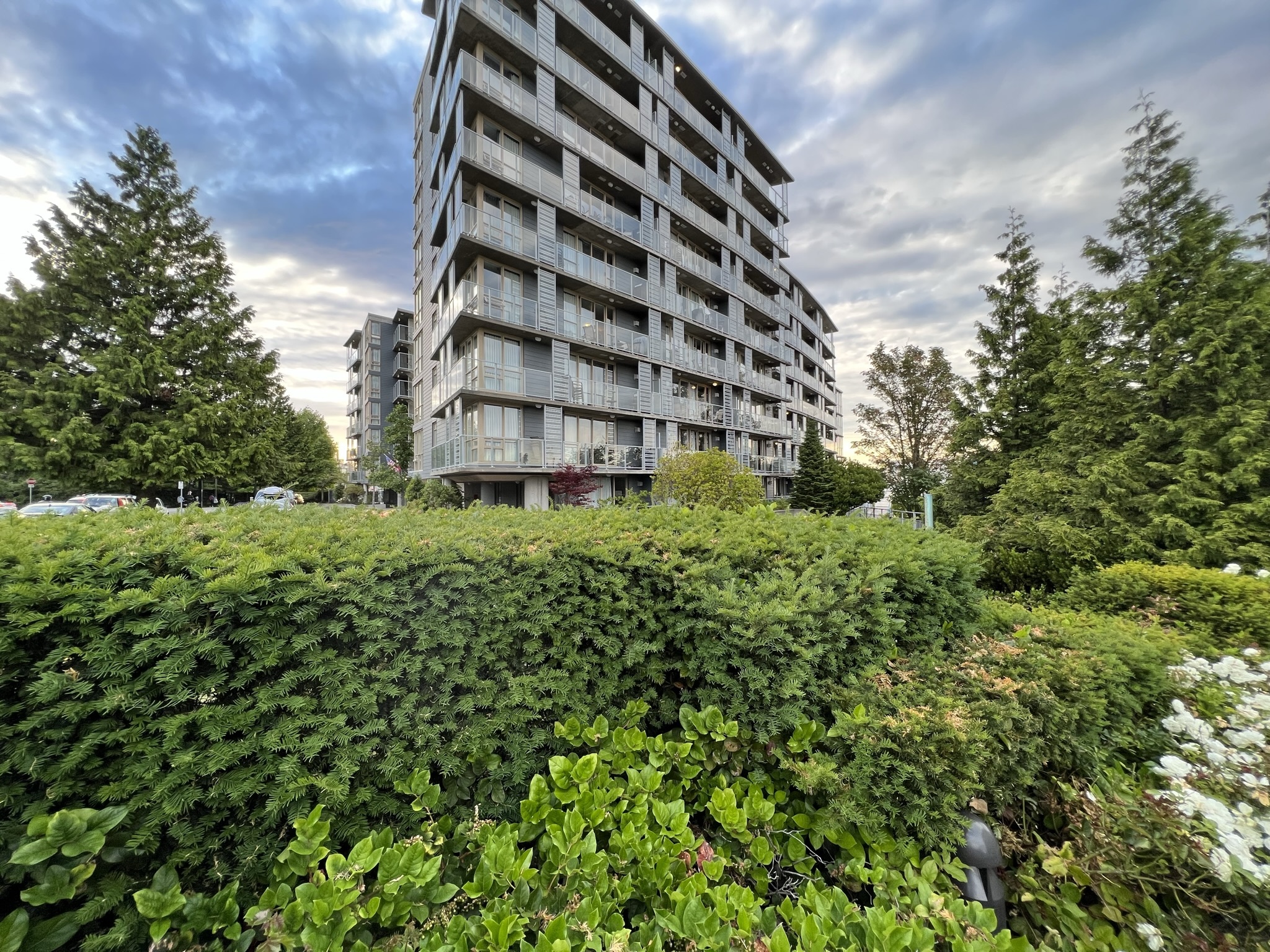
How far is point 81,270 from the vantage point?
1302 cm

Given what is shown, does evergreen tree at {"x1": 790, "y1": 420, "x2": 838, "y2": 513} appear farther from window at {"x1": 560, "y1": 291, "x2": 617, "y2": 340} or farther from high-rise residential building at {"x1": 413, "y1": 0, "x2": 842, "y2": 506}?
window at {"x1": 560, "y1": 291, "x2": 617, "y2": 340}

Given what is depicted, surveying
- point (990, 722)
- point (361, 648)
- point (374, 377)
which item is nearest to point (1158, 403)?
point (990, 722)

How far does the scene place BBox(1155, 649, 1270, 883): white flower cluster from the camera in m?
1.82

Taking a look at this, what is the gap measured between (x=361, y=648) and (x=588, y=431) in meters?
15.8

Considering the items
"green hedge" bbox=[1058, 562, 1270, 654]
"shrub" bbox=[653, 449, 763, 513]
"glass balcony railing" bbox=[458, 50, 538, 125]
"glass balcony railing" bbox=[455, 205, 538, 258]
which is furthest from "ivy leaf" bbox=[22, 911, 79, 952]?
"glass balcony railing" bbox=[458, 50, 538, 125]

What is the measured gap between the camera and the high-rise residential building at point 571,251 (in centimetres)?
1429

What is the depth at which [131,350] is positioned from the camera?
524 inches

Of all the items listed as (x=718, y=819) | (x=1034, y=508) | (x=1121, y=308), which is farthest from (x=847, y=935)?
(x=1121, y=308)

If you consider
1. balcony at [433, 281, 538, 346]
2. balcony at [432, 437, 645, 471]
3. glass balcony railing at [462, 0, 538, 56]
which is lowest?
balcony at [432, 437, 645, 471]

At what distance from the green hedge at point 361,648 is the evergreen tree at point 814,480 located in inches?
983

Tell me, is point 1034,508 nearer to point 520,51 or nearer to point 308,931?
point 308,931

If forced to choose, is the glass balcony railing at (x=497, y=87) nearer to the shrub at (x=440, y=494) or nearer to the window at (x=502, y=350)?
the window at (x=502, y=350)

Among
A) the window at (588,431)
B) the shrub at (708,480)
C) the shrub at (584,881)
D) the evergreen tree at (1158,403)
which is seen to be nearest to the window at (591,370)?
the window at (588,431)

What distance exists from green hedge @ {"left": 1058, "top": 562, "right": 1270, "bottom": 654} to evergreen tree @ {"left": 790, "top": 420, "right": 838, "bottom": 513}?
21130 millimetres
